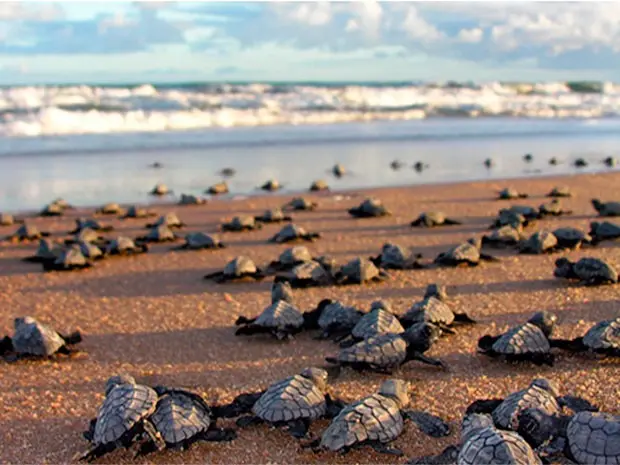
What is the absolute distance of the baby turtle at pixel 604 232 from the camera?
36.3ft

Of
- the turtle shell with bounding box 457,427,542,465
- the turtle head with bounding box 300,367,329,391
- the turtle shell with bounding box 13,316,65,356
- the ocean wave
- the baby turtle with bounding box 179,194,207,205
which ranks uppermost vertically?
the ocean wave

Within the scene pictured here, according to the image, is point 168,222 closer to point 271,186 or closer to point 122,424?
point 271,186

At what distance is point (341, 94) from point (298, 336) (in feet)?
146

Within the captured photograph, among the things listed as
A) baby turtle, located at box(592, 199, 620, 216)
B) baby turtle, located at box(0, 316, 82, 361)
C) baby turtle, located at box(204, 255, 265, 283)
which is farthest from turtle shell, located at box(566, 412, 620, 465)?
baby turtle, located at box(592, 199, 620, 216)

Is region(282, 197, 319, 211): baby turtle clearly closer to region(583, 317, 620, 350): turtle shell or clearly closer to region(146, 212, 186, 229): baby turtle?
region(146, 212, 186, 229): baby turtle

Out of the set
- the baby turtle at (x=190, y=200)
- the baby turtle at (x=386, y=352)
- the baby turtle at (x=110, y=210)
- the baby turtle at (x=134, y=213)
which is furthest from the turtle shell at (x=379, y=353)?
the baby turtle at (x=190, y=200)

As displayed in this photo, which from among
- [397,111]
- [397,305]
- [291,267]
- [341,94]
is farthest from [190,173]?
[341,94]

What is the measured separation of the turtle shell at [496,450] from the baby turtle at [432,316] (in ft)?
9.04

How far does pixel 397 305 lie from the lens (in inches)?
320

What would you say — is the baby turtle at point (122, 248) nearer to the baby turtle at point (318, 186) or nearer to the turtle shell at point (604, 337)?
the baby turtle at point (318, 186)

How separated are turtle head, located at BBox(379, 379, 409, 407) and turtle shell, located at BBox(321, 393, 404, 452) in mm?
255

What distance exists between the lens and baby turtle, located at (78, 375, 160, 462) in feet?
15.4

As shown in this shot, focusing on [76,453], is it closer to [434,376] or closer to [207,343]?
[207,343]

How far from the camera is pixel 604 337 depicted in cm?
609
